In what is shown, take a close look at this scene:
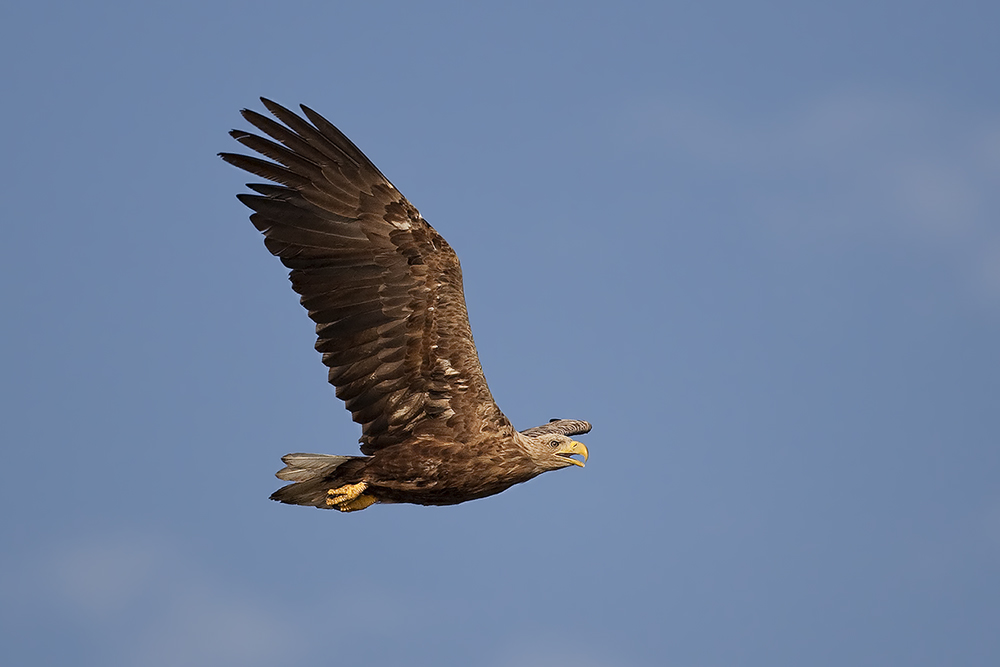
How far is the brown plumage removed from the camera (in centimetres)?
1528

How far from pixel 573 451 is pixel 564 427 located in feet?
4.99

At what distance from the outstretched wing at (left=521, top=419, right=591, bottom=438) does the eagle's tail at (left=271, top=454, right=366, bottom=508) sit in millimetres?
2358

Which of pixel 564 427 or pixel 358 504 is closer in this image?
pixel 358 504

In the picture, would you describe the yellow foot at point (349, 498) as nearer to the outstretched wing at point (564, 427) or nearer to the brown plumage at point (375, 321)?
the brown plumage at point (375, 321)

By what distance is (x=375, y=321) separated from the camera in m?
15.3

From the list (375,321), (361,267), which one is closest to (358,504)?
(375,321)

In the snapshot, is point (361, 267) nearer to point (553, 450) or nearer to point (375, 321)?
point (375, 321)

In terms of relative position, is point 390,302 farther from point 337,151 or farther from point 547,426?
A: point 547,426

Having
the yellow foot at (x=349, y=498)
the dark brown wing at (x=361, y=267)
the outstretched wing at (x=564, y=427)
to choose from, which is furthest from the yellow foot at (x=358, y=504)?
the outstretched wing at (x=564, y=427)

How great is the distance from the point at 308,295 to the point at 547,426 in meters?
3.42

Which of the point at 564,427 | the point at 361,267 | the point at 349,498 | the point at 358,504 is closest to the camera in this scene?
the point at 361,267

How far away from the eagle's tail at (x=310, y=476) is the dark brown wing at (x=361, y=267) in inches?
21.3

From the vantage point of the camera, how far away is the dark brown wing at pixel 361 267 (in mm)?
15273

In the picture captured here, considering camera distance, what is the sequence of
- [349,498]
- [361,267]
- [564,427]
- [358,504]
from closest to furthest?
1. [361,267]
2. [349,498]
3. [358,504]
4. [564,427]
